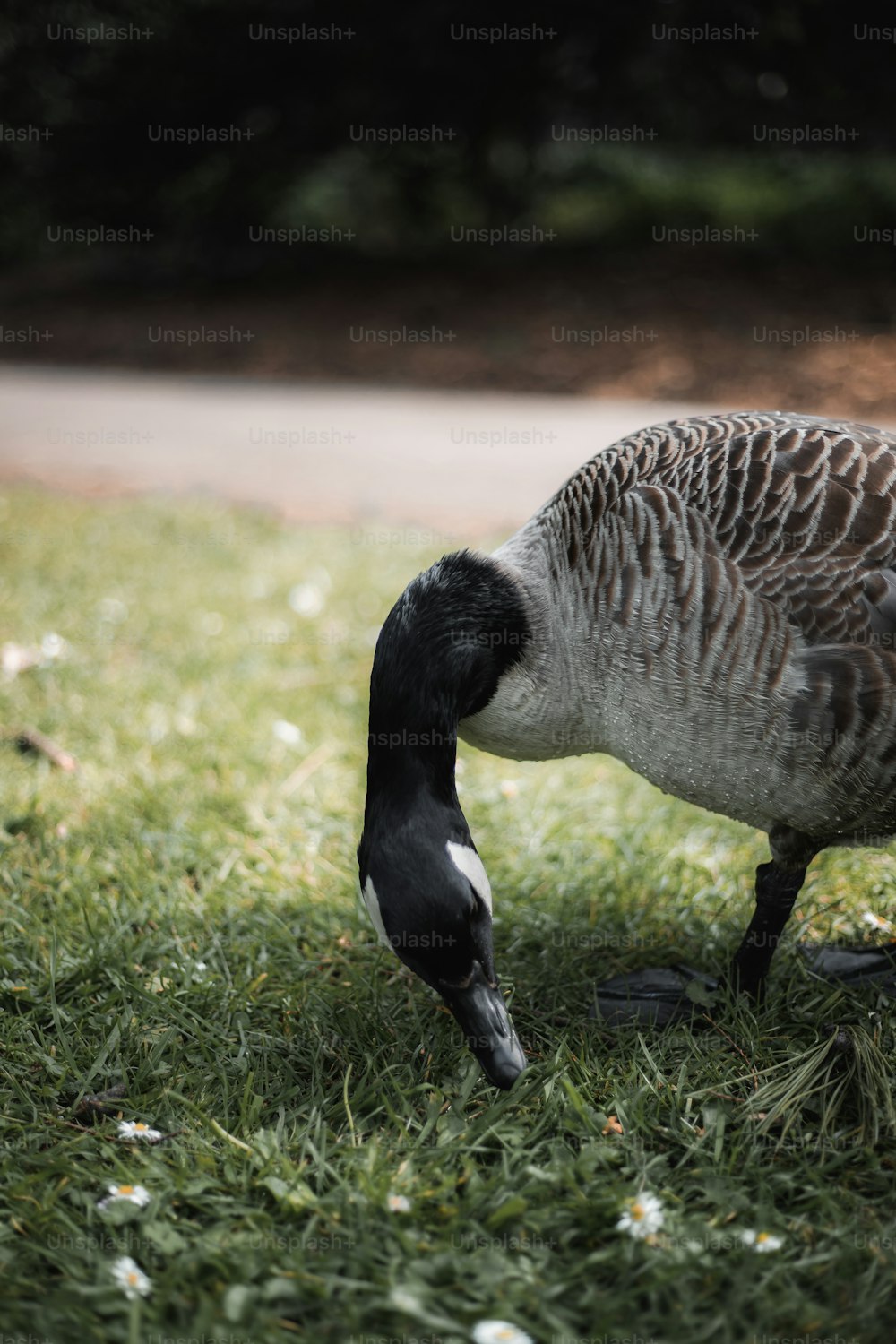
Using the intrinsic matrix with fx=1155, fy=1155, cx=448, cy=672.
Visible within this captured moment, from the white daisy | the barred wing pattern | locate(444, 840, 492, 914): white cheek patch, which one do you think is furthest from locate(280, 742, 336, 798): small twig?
the white daisy

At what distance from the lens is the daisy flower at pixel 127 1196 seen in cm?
256

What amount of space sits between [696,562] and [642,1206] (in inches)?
58.3

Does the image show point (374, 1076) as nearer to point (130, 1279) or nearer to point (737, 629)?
point (130, 1279)

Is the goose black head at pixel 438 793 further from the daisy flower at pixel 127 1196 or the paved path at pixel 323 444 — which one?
the paved path at pixel 323 444

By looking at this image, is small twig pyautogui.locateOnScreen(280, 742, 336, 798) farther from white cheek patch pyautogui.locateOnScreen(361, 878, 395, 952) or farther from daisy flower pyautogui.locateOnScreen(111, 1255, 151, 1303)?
daisy flower pyautogui.locateOnScreen(111, 1255, 151, 1303)

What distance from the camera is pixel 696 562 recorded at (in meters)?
2.84

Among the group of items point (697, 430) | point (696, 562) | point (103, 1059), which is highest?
point (697, 430)

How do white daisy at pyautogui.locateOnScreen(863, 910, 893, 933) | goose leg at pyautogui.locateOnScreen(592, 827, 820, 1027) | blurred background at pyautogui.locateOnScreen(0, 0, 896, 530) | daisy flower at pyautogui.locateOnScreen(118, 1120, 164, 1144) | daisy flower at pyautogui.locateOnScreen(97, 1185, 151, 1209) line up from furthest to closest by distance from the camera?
blurred background at pyautogui.locateOnScreen(0, 0, 896, 530) → white daisy at pyautogui.locateOnScreen(863, 910, 893, 933) → goose leg at pyautogui.locateOnScreen(592, 827, 820, 1027) → daisy flower at pyautogui.locateOnScreen(118, 1120, 164, 1144) → daisy flower at pyautogui.locateOnScreen(97, 1185, 151, 1209)

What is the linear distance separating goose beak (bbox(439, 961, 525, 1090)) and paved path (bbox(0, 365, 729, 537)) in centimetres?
510

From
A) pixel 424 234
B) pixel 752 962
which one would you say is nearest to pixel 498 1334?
pixel 752 962

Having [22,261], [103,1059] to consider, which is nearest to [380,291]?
[22,261]

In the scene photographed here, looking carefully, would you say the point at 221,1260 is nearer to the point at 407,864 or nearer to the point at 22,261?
the point at 407,864

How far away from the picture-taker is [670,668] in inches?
112

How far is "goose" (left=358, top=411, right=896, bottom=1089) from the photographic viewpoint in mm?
2717
